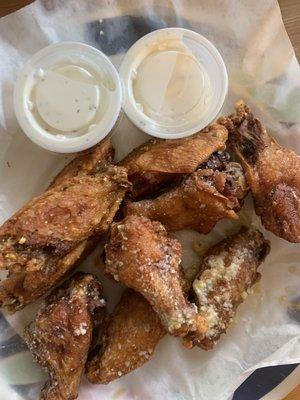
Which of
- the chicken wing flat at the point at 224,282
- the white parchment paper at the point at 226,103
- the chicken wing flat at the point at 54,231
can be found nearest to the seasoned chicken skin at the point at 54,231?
the chicken wing flat at the point at 54,231

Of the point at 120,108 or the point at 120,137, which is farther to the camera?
the point at 120,137

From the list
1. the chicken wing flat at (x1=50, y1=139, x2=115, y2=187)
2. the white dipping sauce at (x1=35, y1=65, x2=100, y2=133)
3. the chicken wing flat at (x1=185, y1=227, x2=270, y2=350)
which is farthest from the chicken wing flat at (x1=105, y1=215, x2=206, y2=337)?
the white dipping sauce at (x1=35, y1=65, x2=100, y2=133)

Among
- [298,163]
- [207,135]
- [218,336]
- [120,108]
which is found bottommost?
[218,336]

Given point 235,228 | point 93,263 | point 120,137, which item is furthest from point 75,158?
point 235,228

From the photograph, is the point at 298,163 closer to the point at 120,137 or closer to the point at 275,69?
the point at 275,69

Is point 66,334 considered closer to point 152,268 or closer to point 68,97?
point 152,268

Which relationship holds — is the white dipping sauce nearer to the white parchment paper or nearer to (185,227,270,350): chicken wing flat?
the white parchment paper

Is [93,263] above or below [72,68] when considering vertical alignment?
below
